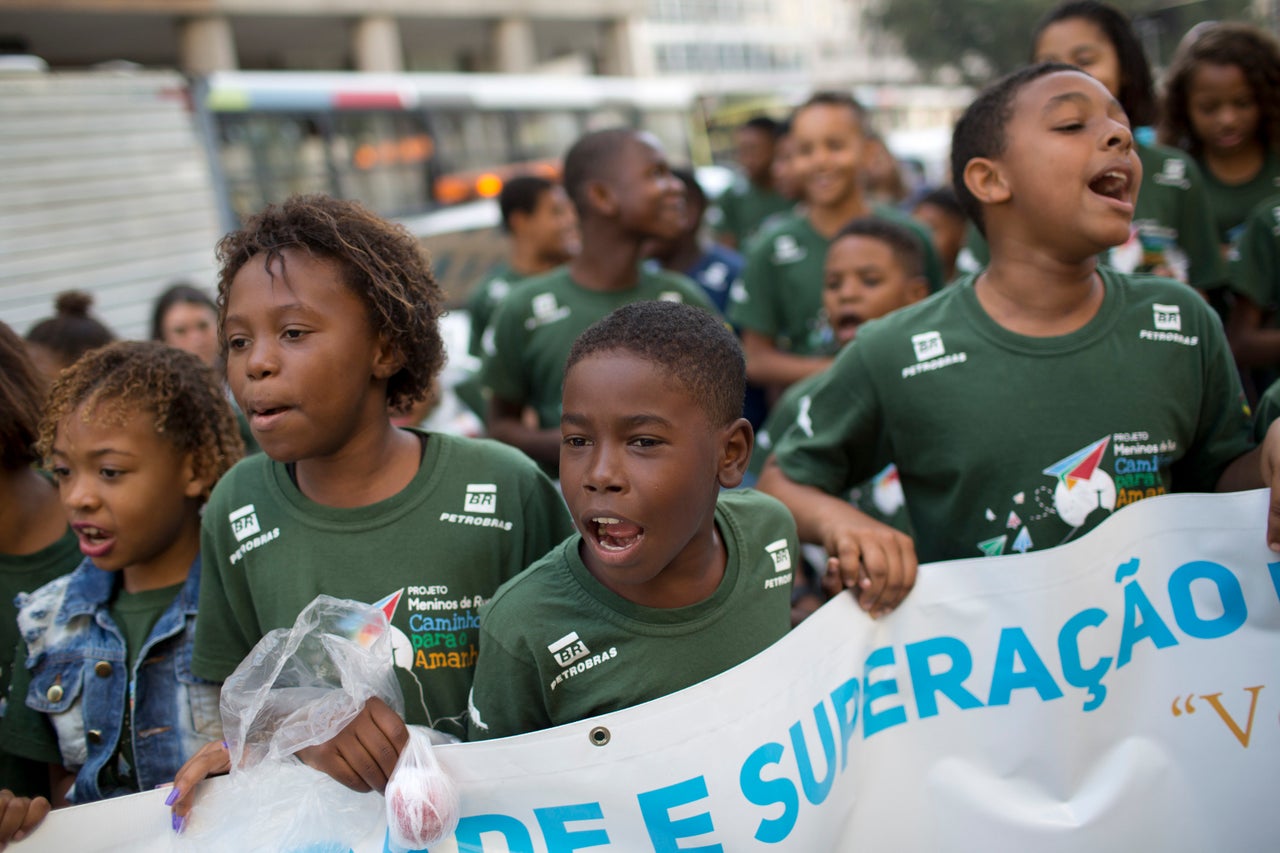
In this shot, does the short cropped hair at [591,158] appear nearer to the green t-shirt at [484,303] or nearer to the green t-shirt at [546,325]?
the green t-shirt at [546,325]

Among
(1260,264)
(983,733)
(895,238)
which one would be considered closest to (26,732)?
(983,733)

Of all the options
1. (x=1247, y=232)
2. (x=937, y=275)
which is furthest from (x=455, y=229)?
(x=1247, y=232)

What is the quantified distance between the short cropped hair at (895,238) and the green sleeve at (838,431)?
163 cm

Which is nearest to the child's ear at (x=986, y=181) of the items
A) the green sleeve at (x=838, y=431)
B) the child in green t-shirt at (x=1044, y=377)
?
the child in green t-shirt at (x=1044, y=377)

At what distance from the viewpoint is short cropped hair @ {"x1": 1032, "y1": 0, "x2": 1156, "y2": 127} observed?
13.2 feet

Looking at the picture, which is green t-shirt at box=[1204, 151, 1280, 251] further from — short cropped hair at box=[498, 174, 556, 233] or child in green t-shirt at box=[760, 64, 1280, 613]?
short cropped hair at box=[498, 174, 556, 233]

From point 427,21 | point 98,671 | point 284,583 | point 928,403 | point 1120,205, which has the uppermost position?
point 427,21

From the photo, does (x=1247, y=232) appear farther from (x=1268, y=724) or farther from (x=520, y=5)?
(x=520, y=5)

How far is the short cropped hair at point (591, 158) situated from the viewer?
177 inches

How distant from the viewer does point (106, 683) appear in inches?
99.1

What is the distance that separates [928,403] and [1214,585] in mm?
705

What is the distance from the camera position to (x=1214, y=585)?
7.44ft

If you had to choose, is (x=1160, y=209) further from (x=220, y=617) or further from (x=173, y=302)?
(x=173, y=302)

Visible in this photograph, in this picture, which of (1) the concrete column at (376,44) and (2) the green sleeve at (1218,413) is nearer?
(2) the green sleeve at (1218,413)
